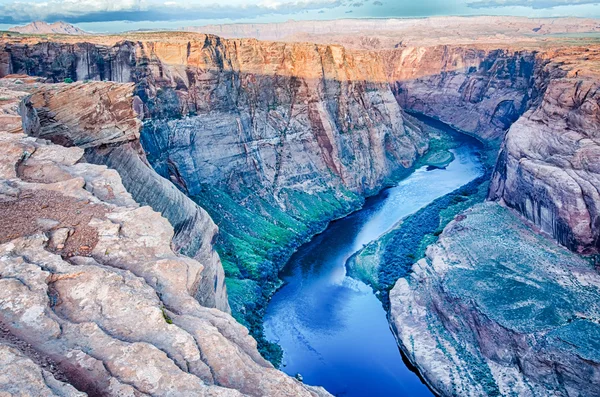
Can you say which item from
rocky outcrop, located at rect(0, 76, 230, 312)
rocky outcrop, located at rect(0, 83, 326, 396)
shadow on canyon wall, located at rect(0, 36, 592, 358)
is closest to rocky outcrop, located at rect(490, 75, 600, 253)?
shadow on canyon wall, located at rect(0, 36, 592, 358)

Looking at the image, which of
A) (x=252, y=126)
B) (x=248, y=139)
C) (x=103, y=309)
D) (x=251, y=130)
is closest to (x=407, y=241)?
(x=248, y=139)

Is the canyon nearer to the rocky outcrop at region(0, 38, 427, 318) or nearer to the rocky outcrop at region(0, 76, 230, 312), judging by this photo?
the rocky outcrop at region(0, 76, 230, 312)

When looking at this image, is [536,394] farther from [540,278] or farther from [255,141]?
[255,141]

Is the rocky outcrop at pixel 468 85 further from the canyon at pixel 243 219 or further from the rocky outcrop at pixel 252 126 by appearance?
the rocky outcrop at pixel 252 126

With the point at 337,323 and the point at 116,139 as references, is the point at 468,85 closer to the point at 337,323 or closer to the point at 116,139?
the point at 337,323

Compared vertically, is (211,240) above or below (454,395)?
above

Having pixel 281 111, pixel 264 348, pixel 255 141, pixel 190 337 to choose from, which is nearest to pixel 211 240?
pixel 264 348
